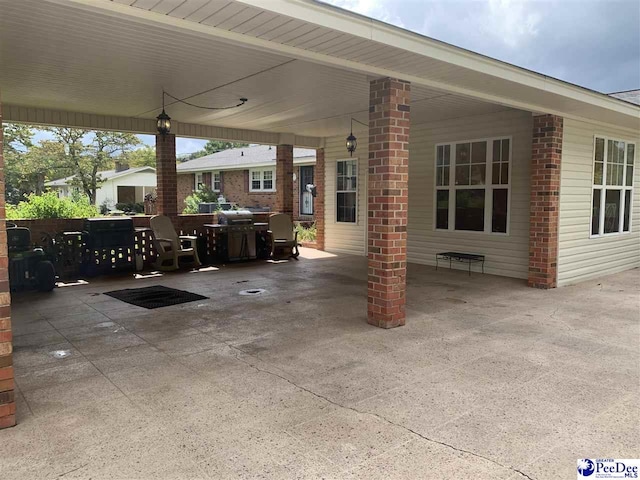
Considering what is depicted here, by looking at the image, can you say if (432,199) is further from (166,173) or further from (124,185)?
(124,185)

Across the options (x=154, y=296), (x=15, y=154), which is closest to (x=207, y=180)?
(x=15, y=154)

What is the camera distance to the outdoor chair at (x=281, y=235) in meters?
10.8

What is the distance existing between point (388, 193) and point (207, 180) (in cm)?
1916

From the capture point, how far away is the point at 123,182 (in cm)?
2769

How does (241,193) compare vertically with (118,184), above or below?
below

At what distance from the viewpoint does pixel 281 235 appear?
35.9ft

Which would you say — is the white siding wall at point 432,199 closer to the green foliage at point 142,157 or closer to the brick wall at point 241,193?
the brick wall at point 241,193

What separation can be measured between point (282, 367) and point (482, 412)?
1613mm

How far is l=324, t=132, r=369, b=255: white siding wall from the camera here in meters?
11.0

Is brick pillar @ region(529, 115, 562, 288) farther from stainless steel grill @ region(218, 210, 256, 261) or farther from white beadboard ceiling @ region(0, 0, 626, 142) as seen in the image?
stainless steel grill @ region(218, 210, 256, 261)

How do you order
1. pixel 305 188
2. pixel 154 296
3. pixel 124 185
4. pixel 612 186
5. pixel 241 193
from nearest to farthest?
pixel 154 296 → pixel 612 186 → pixel 305 188 → pixel 241 193 → pixel 124 185

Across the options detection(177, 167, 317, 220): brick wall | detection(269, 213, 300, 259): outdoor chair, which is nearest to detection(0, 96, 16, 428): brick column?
detection(269, 213, 300, 259): outdoor chair

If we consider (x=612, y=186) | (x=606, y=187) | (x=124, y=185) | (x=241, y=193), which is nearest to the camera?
(x=606, y=187)

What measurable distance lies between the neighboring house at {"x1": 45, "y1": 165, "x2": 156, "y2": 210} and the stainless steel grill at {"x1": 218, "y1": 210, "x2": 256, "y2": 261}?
747 inches
